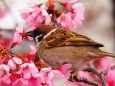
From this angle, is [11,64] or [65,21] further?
[65,21]

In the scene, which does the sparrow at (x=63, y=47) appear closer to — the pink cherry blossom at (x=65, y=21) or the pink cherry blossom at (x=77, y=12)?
the pink cherry blossom at (x=65, y=21)

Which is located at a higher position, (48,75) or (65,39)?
(65,39)

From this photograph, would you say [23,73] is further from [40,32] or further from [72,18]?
[72,18]

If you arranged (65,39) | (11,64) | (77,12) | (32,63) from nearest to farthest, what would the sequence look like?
(11,64) → (32,63) → (65,39) → (77,12)

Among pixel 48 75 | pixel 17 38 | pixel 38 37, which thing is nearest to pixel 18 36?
pixel 17 38

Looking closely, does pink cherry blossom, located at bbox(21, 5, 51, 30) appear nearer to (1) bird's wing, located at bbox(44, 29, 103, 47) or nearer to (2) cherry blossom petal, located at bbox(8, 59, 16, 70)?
(1) bird's wing, located at bbox(44, 29, 103, 47)

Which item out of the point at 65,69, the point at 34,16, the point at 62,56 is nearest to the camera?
the point at 65,69

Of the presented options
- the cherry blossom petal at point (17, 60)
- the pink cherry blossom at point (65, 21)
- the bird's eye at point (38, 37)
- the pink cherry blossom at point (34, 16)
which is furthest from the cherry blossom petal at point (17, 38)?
the cherry blossom petal at point (17, 60)

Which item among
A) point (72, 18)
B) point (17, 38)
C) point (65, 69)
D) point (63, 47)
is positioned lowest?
point (65, 69)
